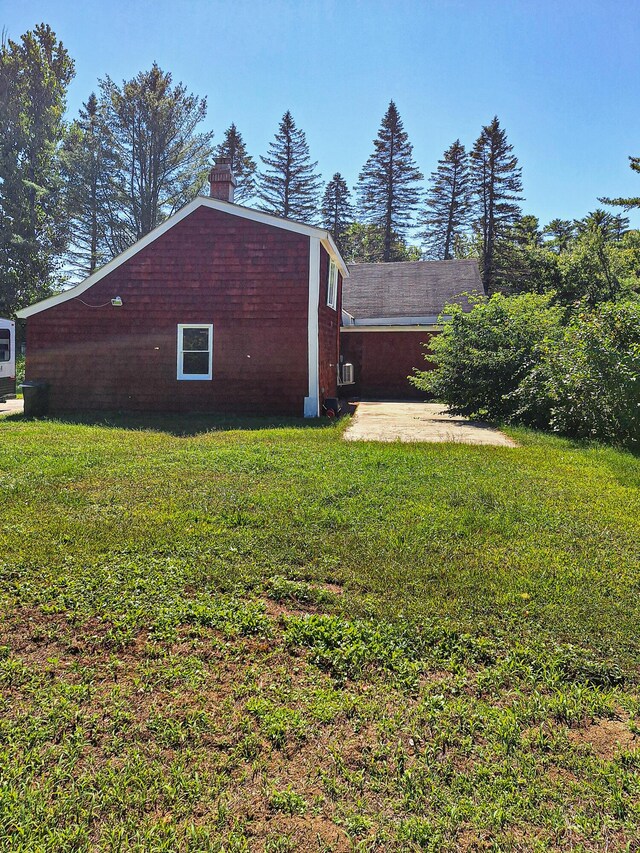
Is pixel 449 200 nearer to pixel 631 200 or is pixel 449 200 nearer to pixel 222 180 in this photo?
pixel 631 200

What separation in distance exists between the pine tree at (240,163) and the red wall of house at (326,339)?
92.7ft

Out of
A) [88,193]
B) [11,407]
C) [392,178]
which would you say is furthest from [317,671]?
[392,178]

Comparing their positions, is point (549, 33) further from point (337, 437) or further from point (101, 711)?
point (101, 711)

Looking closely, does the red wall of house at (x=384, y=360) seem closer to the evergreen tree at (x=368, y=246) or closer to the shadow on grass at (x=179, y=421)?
the shadow on grass at (x=179, y=421)

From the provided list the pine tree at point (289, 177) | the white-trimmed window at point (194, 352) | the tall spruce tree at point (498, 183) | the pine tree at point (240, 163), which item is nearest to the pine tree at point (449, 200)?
the tall spruce tree at point (498, 183)

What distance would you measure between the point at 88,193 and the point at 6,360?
1783cm

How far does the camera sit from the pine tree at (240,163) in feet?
128

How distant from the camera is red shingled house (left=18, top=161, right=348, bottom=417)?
1152cm

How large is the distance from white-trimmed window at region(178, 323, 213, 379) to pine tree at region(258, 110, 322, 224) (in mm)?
30194

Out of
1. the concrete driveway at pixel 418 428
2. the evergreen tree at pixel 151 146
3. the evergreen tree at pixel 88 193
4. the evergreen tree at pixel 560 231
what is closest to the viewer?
the concrete driveway at pixel 418 428

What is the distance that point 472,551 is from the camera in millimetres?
3643

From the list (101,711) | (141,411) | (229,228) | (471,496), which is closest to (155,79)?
(229,228)

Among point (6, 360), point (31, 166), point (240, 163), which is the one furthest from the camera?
point (240, 163)

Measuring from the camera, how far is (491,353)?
36.2 ft
